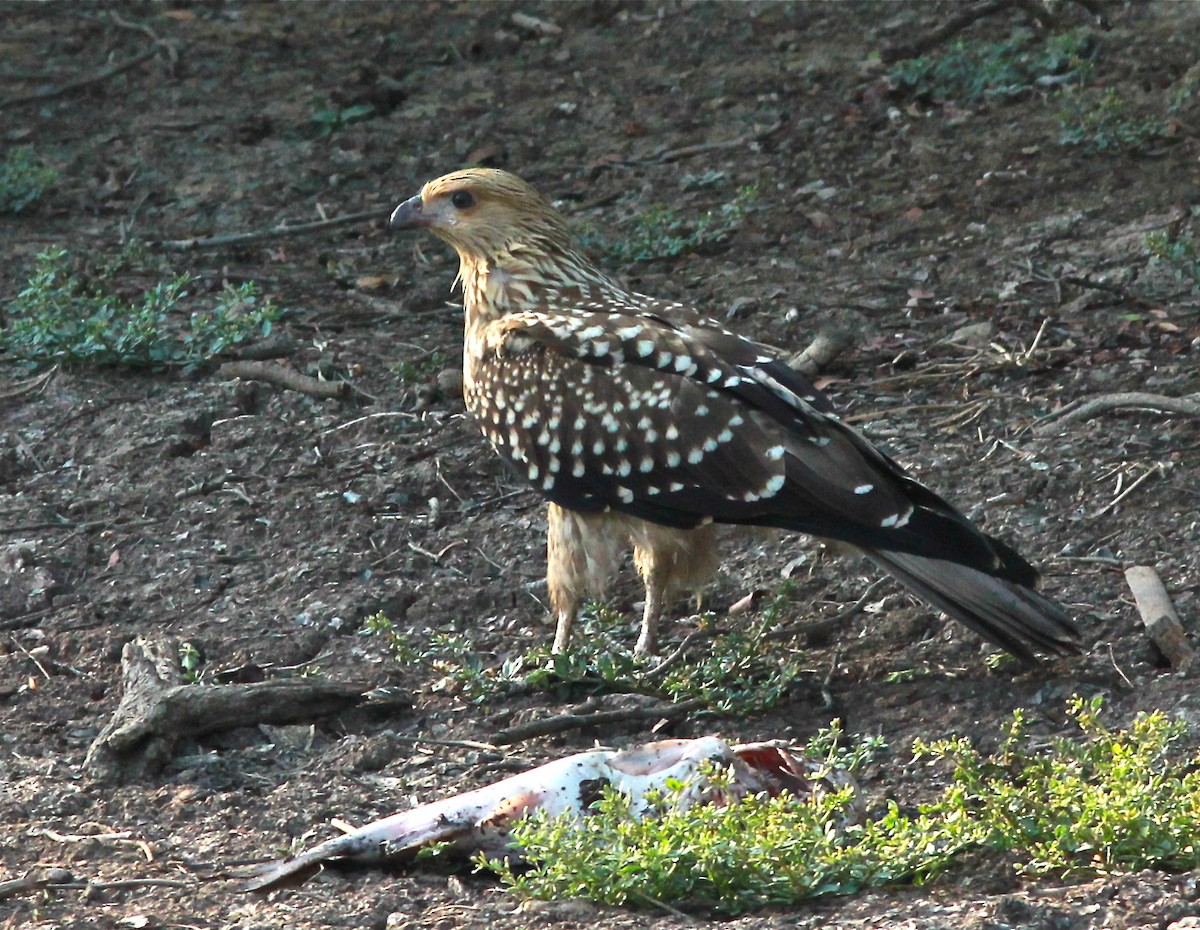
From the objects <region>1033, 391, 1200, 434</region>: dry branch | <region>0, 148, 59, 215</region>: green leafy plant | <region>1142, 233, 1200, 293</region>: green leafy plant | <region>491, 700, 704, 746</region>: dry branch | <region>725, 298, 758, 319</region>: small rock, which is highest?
<region>0, 148, 59, 215</region>: green leafy plant

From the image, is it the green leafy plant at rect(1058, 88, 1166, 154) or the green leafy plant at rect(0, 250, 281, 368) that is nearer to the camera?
the green leafy plant at rect(0, 250, 281, 368)

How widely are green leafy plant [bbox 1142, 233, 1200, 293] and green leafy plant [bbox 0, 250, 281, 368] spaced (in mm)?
3611

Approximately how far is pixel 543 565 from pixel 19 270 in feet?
12.1

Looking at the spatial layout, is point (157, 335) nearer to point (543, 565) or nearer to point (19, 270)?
point (19, 270)

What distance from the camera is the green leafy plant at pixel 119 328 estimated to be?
23.4 ft

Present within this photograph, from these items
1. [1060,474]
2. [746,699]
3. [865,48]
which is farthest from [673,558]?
[865,48]

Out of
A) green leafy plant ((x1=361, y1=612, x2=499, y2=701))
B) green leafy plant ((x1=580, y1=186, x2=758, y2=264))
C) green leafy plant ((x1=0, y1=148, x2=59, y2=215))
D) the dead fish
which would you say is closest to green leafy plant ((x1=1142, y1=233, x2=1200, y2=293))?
green leafy plant ((x1=580, y1=186, x2=758, y2=264))

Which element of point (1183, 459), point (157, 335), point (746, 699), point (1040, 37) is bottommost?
point (746, 699)

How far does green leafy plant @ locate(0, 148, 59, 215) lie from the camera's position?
8.83 meters

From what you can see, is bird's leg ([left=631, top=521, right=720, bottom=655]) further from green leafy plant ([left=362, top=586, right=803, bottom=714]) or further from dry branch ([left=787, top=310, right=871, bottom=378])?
dry branch ([left=787, top=310, right=871, bottom=378])

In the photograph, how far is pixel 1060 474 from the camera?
5.80 metres

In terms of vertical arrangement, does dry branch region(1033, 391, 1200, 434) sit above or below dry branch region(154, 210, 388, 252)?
below

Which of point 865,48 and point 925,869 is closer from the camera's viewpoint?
point 925,869

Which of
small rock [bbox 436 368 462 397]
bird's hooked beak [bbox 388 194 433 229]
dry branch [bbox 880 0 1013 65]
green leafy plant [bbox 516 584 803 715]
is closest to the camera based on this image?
green leafy plant [bbox 516 584 803 715]
